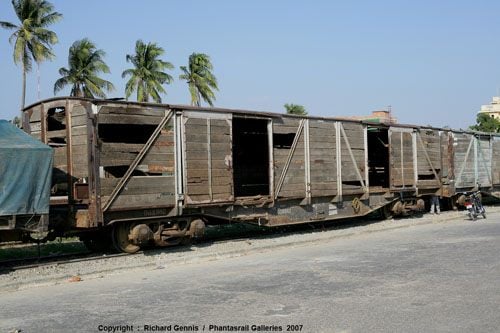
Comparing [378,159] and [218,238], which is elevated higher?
[378,159]

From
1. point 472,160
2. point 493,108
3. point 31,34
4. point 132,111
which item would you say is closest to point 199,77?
point 31,34

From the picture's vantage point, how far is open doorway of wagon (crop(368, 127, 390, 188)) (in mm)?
19469

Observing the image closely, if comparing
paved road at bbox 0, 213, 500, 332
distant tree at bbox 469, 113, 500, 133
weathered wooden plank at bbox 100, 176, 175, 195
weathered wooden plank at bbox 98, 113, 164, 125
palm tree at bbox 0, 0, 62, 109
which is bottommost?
paved road at bbox 0, 213, 500, 332

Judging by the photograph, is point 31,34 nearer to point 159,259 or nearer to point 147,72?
point 147,72

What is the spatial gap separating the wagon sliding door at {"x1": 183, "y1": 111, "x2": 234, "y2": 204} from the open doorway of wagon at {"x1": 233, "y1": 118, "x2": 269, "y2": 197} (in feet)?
11.8

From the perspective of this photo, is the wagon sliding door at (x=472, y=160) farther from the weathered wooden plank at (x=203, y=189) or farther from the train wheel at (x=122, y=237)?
the train wheel at (x=122, y=237)

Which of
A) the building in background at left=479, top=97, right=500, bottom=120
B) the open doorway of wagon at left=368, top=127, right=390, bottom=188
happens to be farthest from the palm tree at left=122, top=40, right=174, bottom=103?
the building in background at left=479, top=97, right=500, bottom=120

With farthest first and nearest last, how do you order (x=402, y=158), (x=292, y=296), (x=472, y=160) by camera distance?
(x=472, y=160), (x=402, y=158), (x=292, y=296)

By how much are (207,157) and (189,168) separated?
1.90 ft

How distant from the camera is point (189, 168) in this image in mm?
11922

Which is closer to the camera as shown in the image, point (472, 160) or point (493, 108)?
point (472, 160)

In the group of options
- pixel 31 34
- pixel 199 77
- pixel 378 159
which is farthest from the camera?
pixel 199 77

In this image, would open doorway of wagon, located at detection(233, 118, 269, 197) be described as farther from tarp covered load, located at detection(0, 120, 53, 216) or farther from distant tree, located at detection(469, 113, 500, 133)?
distant tree, located at detection(469, 113, 500, 133)

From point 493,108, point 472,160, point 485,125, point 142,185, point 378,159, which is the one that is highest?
point 493,108
